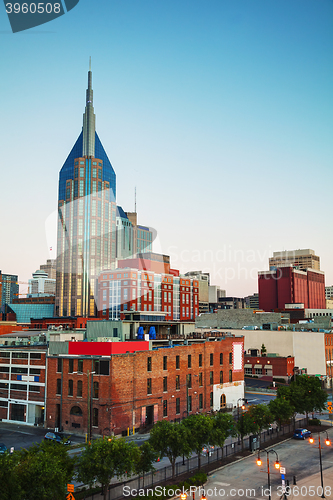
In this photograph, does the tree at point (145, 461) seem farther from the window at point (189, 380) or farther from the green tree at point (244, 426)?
the window at point (189, 380)

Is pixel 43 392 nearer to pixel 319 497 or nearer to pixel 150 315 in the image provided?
pixel 150 315

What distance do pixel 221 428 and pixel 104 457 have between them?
17.2 metres

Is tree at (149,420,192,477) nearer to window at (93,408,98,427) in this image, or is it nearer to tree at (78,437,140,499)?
tree at (78,437,140,499)

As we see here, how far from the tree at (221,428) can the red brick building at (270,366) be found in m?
68.4

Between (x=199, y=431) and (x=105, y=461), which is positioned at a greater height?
(x=105, y=461)

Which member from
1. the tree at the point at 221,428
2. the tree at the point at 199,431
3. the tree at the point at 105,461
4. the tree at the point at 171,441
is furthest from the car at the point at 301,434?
the tree at the point at 105,461

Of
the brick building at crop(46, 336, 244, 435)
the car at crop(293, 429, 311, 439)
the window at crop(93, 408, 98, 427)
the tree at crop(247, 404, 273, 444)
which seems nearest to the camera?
the tree at crop(247, 404, 273, 444)

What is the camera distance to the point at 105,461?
118 feet

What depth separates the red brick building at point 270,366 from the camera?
381ft

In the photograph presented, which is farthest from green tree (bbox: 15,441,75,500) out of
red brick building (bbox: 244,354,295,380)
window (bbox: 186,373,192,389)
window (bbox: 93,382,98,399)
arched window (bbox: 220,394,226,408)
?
red brick building (bbox: 244,354,295,380)

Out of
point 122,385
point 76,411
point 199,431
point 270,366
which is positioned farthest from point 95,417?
point 270,366

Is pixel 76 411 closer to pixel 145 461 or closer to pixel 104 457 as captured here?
pixel 145 461

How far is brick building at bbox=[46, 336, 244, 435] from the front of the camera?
6041 centimetres

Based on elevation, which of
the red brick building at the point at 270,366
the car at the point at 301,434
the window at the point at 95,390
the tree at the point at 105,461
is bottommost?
the car at the point at 301,434
